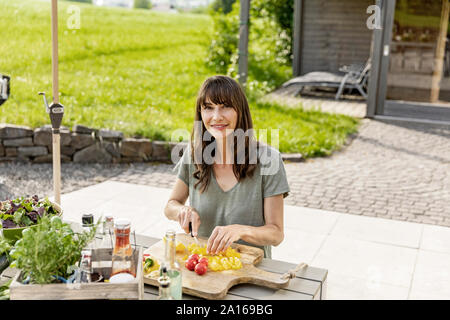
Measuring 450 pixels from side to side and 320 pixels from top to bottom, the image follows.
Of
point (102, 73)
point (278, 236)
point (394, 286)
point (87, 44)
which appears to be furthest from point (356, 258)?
point (87, 44)

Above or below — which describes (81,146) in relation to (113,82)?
below

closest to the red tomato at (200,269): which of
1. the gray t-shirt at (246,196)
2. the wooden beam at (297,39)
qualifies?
the gray t-shirt at (246,196)

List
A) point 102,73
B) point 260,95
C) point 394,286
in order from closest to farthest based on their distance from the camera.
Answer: point 394,286 → point 260,95 → point 102,73

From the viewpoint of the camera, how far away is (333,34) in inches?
459

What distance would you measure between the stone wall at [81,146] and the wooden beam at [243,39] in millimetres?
→ 2731

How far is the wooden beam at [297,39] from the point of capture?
11594mm

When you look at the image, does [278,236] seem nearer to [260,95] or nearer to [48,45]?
[48,45]

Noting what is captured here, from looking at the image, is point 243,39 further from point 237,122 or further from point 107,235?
point 107,235

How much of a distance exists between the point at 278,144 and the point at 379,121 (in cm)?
272

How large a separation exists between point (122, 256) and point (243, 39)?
7.00m

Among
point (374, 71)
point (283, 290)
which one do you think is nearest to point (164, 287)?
point (283, 290)

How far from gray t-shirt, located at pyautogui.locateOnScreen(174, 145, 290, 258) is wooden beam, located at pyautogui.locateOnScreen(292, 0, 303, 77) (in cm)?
982

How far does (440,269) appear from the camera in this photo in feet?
11.6

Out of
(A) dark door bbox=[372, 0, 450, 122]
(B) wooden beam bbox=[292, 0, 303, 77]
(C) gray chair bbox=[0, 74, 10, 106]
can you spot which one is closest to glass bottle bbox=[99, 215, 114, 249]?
(C) gray chair bbox=[0, 74, 10, 106]
